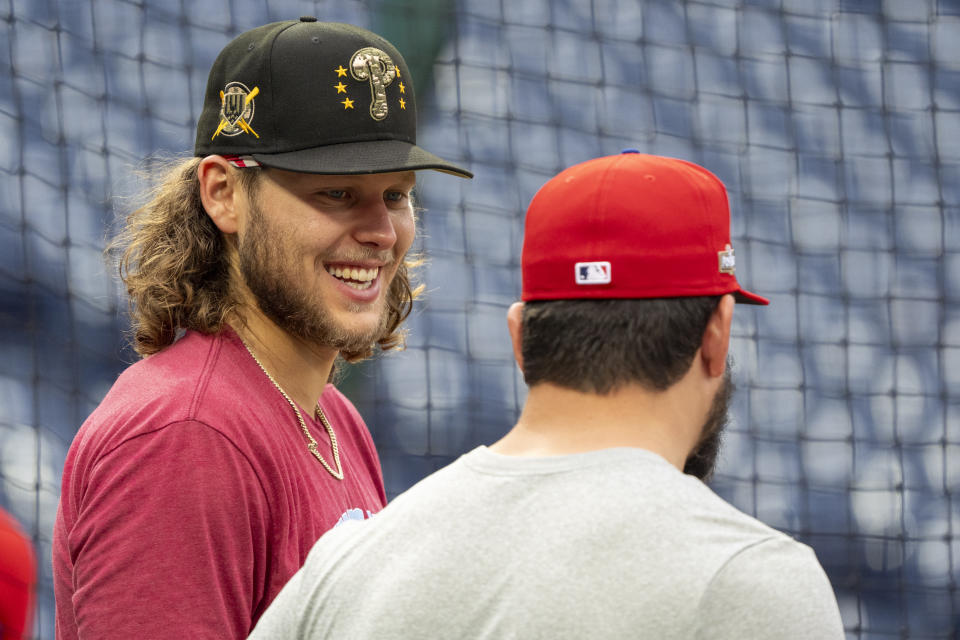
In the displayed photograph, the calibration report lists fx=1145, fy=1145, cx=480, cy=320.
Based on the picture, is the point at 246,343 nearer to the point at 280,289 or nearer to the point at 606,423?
the point at 280,289

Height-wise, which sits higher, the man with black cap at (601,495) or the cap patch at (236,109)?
the cap patch at (236,109)

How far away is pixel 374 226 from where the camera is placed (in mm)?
1601

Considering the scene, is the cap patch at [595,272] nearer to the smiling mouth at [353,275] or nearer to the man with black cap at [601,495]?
the man with black cap at [601,495]

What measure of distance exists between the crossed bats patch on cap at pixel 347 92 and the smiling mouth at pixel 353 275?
0.69ft

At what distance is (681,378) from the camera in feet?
3.48

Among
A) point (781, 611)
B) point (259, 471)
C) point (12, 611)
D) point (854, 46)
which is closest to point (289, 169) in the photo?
point (259, 471)

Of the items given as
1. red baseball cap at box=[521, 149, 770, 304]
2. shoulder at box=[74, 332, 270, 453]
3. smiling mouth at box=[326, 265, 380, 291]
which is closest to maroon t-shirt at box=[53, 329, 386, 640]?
shoulder at box=[74, 332, 270, 453]

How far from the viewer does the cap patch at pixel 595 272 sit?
106 cm

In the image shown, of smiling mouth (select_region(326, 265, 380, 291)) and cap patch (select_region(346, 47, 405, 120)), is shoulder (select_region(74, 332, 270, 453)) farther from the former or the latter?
cap patch (select_region(346, 47, 405, 120))

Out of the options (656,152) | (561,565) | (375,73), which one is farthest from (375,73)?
(656,152)

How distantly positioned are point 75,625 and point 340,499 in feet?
1.20

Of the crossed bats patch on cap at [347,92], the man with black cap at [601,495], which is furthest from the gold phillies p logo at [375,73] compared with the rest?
the man with black cap at [601,495]

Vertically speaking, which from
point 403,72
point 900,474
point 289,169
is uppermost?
point 403,72

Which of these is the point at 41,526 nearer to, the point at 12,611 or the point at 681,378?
the point at 12,611
